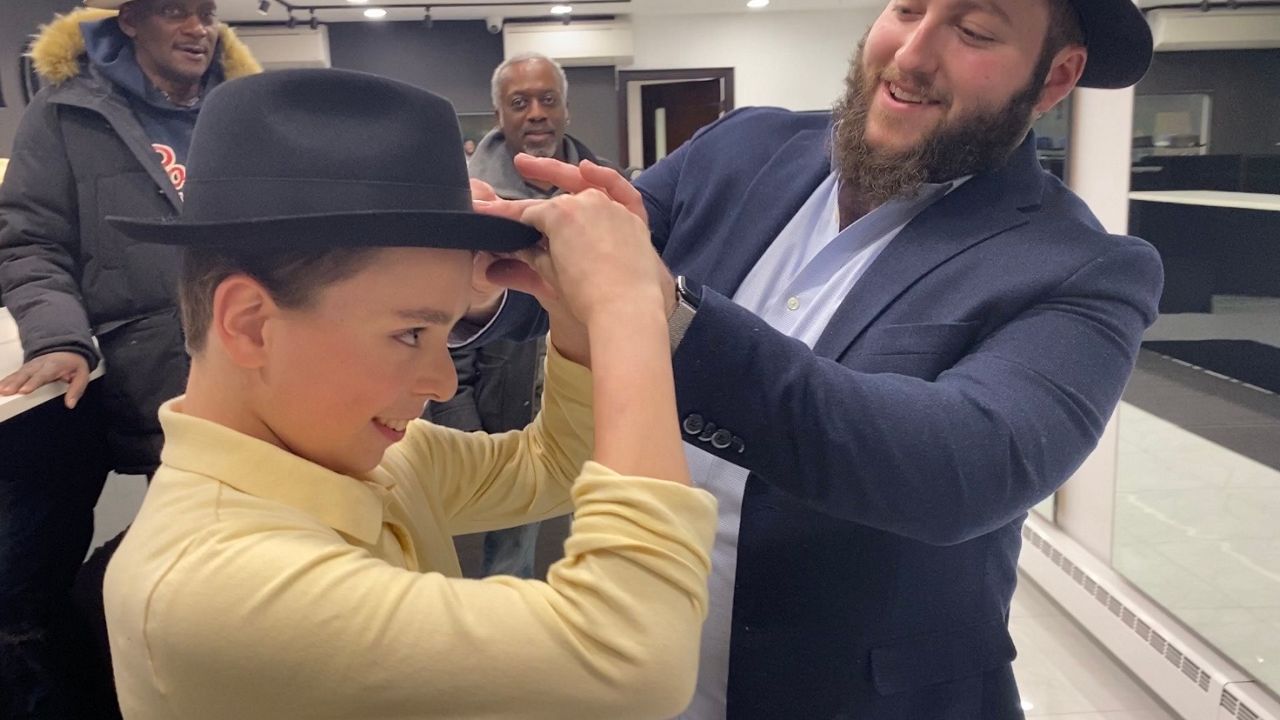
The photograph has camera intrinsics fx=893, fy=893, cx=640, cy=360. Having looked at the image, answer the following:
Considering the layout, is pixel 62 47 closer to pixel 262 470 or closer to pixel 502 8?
pixel 262 470

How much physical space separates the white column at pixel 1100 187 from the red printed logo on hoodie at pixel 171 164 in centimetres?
289

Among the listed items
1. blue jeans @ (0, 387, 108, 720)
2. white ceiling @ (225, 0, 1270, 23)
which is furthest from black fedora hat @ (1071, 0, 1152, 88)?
white ceiling @ (225, 0, 1270, 23)

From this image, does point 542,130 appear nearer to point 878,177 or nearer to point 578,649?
point 878,177

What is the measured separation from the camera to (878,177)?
1.15 m

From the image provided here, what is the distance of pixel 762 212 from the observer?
4.06 feet

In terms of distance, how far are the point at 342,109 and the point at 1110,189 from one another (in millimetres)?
3179

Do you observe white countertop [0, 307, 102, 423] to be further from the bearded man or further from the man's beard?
the man's beard

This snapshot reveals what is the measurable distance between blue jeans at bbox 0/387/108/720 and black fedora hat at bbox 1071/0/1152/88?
205 centimetres

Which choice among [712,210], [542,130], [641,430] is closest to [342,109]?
[641,430]

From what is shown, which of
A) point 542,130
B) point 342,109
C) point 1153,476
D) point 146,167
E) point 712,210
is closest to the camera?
point 342,109

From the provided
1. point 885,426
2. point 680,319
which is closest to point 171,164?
point 680,319

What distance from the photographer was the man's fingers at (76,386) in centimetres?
169

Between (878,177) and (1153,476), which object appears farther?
(1153,476)

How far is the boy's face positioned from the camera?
0.76m
